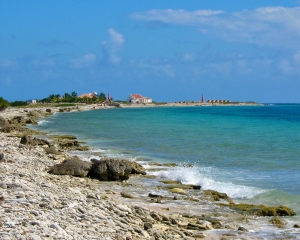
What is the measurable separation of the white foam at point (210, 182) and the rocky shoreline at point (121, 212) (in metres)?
0.65

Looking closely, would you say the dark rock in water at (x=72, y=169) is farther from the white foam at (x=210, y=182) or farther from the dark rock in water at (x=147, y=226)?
the dark rock in water at (x=147, y=226)

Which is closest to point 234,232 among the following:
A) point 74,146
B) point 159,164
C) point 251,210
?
point 251,210

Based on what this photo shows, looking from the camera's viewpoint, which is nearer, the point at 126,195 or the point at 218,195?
the point at 126,195

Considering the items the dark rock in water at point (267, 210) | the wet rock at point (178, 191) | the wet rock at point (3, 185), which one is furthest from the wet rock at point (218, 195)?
the wet rock at point (3, 185)

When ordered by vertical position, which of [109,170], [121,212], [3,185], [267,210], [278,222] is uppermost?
[3,185]

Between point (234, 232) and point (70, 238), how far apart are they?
13.8 ft

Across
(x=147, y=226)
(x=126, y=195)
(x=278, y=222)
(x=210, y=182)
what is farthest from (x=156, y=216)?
(x=210, y=182)

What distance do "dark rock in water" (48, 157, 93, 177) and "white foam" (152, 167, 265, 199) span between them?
3.31 m

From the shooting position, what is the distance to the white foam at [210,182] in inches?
573

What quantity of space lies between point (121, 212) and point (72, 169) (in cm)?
579

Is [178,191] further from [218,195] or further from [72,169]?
[72,169]

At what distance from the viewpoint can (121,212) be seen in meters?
10.1

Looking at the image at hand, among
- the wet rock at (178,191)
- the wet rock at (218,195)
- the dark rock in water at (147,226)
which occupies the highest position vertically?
the dark rock in water at (147,226)

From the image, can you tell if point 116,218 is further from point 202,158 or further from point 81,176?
point 202,158
